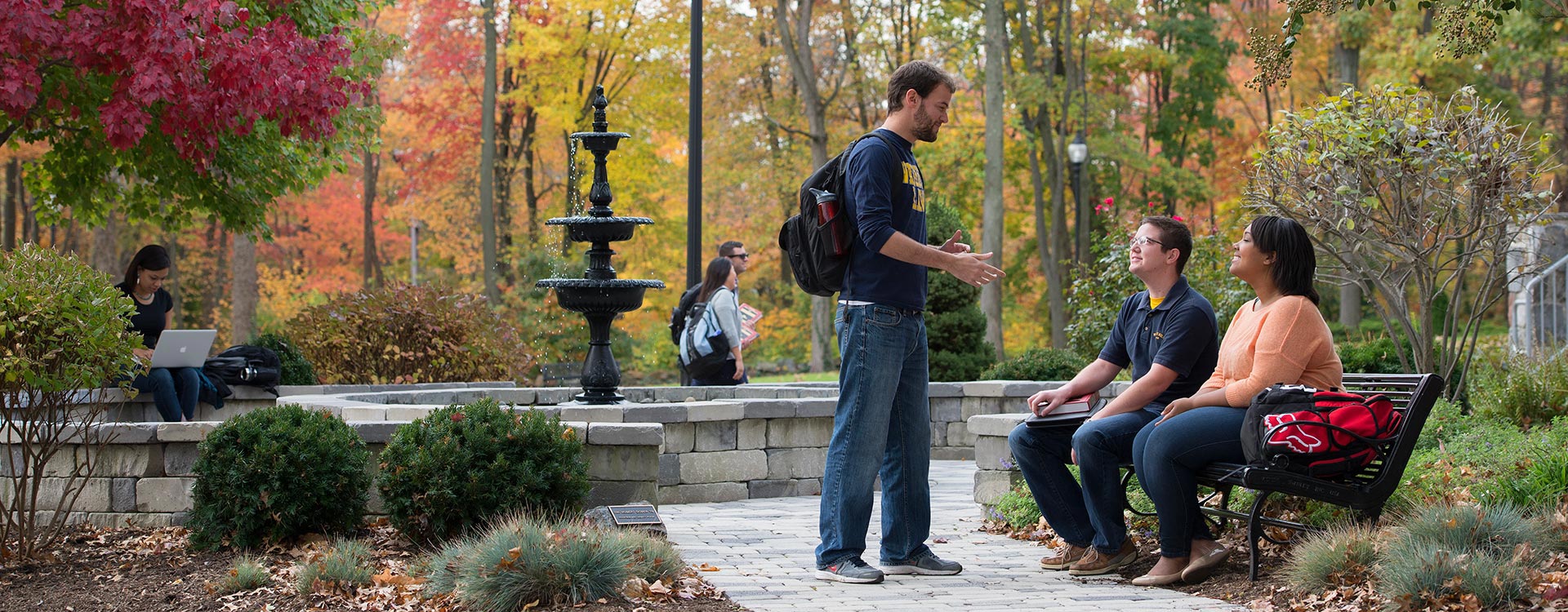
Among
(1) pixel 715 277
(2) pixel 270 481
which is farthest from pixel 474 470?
(1) pixel 715 277

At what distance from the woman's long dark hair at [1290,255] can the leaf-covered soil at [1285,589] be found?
1068mm

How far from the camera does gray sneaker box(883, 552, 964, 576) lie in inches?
210

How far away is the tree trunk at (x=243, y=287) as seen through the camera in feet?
66.2

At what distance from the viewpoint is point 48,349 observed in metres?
5.70

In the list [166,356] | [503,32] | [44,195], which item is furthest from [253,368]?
[503,32]

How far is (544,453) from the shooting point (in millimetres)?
5781

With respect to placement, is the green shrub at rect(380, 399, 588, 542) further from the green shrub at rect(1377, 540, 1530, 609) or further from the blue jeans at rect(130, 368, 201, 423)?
the blue jeans at rect(130, 368, 201, 423)

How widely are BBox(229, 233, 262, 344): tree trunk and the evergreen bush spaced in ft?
37.8

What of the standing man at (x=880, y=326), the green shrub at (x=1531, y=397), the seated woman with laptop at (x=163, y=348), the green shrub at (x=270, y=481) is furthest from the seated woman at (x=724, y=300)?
the green shrub at (x=1531, y=397)

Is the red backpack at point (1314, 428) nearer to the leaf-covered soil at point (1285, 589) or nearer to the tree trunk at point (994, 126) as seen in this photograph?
the leaf-covered soil at point (1285, 589)

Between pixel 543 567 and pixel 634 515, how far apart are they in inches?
46.6

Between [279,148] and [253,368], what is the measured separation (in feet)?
5.84

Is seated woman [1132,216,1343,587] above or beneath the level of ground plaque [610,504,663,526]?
above

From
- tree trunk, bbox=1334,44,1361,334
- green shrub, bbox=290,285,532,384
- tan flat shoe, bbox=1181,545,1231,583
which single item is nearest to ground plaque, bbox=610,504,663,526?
tan flat shoe, bbox=1181,545,1231,583
